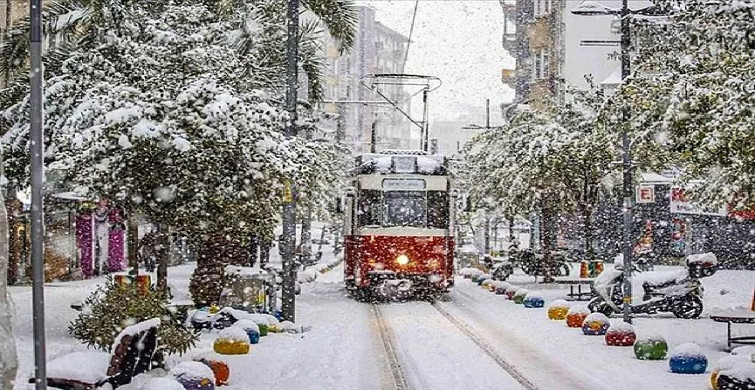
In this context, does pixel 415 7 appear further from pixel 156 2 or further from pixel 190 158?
pixel 190 158

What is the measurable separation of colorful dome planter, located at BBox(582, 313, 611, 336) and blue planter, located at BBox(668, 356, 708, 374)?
16.8 feet

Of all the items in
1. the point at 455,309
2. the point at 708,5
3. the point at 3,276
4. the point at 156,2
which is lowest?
the point at 455,309

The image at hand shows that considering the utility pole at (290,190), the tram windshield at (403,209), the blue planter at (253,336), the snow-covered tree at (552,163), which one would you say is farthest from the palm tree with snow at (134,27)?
the snow-covered tree at (552,163)

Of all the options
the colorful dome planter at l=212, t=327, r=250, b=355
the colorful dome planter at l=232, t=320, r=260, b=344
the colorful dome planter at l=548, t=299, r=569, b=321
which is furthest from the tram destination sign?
the colorful dome planter at l=212, t=327, r=250, b=355

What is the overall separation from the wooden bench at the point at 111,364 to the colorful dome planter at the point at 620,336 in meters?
8.45

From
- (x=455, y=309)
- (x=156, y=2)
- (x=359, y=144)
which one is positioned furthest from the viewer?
(x=359, y=144)

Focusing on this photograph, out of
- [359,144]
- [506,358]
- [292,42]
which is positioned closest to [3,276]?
[506,358]

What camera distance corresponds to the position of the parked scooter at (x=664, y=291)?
23.2 meters

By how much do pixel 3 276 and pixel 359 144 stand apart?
351ft

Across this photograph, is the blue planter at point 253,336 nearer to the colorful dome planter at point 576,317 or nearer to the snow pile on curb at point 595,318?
the snow pile on curb at point 595,318

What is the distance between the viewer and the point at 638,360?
1633 cm

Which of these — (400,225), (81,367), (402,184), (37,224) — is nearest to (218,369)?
(81,367)

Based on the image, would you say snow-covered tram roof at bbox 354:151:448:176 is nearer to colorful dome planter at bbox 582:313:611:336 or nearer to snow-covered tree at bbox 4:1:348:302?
snow-covered tree at bbox 4:1:348:302

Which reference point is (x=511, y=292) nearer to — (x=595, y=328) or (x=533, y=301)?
(x=533, y=301)
